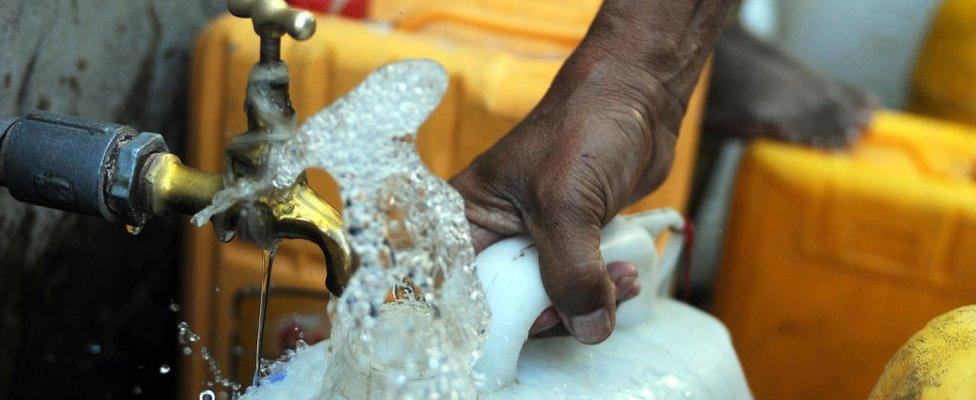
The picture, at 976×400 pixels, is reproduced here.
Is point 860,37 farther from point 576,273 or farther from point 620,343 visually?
point 576,273

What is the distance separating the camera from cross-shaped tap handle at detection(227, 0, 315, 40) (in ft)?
2.43

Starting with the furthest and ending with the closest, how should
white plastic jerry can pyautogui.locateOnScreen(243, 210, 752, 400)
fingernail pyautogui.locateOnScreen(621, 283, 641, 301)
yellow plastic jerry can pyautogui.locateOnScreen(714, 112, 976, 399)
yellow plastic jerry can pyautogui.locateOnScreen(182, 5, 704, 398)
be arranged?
yellow plastic jerry can pyautogui.locateOnScreen(714, 112, 976, 399)
yellow plastic jerry can pyautogui.locateOnScreen(182, 5, 704, 398)
fingernail pyautogui.locateOnScreen(621, 283, 641, 301)
white plastic jerry can pyautogui.locateOnScreen(243, 210, 752, 400)

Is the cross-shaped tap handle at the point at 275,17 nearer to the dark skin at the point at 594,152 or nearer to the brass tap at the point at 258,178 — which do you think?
the brass tap at the point at 258,178

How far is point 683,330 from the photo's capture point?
1067 millimetres

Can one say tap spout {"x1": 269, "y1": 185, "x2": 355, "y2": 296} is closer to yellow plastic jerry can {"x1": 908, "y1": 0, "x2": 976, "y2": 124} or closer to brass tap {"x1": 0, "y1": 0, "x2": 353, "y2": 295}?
brass tap {"x1": 0, "y1": 0, "x2": 353, "y2": 295}

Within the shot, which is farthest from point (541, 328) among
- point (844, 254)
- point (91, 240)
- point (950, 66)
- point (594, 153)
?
point (950, 66)

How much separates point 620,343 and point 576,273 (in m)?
0.16

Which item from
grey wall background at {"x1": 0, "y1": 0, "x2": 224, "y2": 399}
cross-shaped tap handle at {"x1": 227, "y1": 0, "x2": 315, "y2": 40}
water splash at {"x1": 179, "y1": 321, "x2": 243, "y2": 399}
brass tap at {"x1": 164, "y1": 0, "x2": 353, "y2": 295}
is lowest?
water splash at {"x1": 179, "y1": 321, "x2": 243, "y2": 399}

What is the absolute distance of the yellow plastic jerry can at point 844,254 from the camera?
1.75 m

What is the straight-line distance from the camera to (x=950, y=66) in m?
2.33

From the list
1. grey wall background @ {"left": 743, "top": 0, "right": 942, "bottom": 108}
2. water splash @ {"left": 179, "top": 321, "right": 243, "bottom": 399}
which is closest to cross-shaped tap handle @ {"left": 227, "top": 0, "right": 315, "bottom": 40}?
water splash @ {"left": 179, "top": 321, "right": 243, "bottom": 399}

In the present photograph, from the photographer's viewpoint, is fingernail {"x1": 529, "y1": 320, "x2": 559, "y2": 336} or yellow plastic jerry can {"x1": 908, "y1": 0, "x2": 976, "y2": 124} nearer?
fingernail {"x1": 529, "y1": 320, "x2": 559, "y2": 336}

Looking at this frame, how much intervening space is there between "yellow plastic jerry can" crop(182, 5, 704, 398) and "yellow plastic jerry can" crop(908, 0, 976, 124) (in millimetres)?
982

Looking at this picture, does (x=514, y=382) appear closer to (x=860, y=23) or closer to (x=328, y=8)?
(x=328, y=8)
